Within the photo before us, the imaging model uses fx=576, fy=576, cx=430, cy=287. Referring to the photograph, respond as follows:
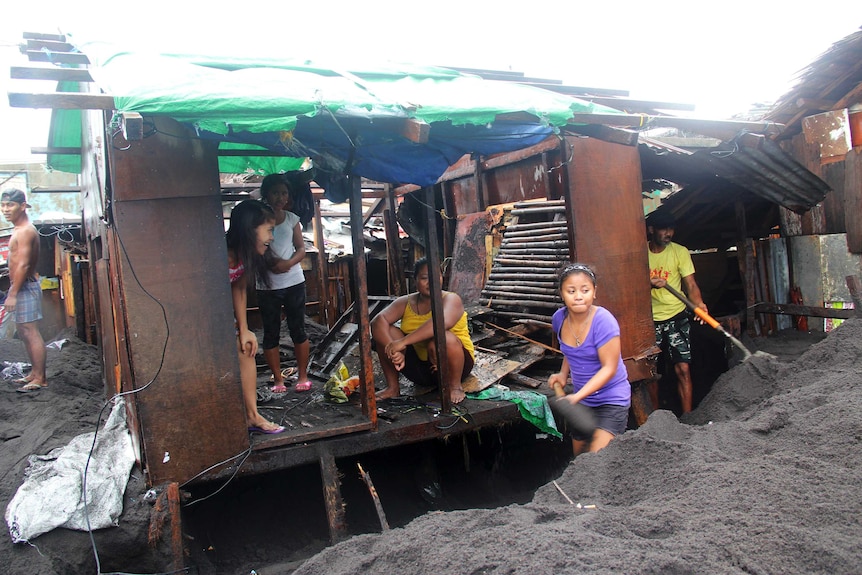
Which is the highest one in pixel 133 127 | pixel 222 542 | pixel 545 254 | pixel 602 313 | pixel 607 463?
pixel 133 127

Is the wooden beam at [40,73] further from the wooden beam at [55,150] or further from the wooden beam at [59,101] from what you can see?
the wooden beam at [55,150]

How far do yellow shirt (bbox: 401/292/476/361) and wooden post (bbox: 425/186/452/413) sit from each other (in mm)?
319

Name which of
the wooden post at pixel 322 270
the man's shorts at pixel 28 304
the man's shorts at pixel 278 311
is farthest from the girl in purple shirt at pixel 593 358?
the man's shorts at pixel 28 304

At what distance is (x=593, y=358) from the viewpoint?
13.5ft

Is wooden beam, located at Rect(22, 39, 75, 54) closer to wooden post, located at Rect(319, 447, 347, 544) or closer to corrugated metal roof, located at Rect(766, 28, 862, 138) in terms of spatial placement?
wooden post, located at Rect(319, 447, 347, 544)

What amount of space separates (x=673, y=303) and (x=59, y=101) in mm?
5711

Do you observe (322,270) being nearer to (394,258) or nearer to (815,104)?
(394,258)

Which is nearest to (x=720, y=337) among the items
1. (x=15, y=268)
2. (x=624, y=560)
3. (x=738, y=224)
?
(x=738, y=224)

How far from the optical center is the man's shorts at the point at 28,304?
628cm

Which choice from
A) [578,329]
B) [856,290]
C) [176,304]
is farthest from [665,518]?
[856,290]

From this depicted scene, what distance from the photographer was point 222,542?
4.95 metres

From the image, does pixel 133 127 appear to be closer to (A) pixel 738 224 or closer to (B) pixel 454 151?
(B) pixel 454 151

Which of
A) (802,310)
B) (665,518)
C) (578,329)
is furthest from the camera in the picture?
(802,310)

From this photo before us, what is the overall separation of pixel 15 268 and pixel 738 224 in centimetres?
876
